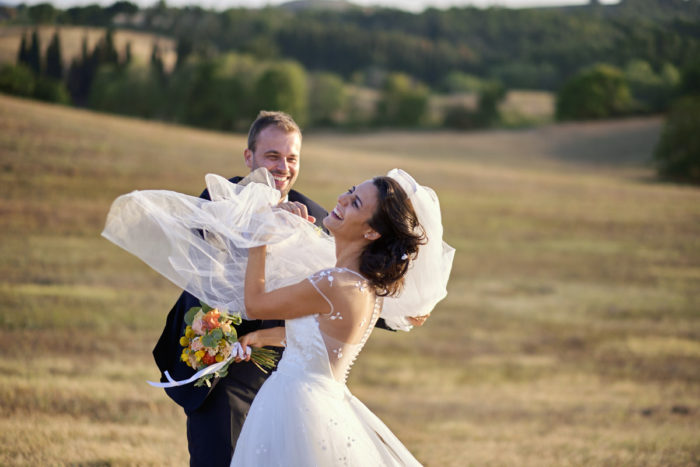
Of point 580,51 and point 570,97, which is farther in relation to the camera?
point 580,51

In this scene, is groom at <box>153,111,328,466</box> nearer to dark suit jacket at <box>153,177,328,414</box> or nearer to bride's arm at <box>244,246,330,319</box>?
dark suit jacket at <box>153,177,328,414</box>

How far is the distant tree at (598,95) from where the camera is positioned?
74.9m

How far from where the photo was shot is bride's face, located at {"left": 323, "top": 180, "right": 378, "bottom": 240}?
3.55 m

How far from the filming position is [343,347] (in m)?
3.61

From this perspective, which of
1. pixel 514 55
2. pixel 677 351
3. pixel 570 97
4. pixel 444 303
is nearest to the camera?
pixel 677 351

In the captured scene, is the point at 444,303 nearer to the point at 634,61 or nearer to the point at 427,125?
the point at 634,61

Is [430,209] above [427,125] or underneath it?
above

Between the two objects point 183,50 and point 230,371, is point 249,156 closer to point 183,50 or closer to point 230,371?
point 230,371

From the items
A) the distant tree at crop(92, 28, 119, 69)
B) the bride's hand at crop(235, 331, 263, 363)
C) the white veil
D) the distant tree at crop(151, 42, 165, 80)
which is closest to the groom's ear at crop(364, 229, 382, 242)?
the white veil

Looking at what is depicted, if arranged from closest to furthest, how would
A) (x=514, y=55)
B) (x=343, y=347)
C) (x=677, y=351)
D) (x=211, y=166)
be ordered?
1. (x=343, y=347)
2. (x=677, y=351)
3. (x=211, y=166)
4. (x=514, y=55)

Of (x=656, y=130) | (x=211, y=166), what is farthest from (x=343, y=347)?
(x=656, y=130)

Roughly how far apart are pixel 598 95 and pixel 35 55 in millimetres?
61213

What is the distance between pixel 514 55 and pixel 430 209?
105 metres

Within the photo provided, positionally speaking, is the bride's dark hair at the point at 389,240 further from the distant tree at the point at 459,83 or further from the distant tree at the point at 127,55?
the distant tree at the point at 459,83
